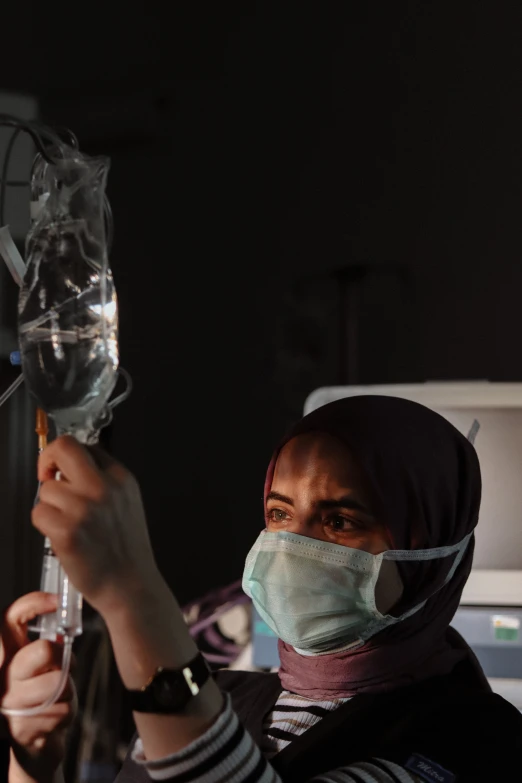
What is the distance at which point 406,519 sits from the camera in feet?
3.61

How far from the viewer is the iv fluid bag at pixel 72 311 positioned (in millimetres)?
737

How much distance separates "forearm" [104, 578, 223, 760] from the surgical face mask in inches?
16.2

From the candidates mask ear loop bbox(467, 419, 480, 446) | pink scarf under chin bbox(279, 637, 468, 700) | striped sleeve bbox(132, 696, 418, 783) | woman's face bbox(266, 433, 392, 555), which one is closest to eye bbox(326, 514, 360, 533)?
woman's face bbox(266, 433, 392, 555)

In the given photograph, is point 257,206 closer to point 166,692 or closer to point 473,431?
point 473,431

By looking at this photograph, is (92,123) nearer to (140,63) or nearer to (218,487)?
(140,63)

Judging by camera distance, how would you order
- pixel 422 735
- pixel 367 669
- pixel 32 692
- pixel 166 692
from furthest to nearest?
pixel 367 669 < pixel 422 735 < pixel 32 692 < pixel 166 692

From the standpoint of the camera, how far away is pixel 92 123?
2.25 metres

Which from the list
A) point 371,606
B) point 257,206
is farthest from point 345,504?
point 257,206

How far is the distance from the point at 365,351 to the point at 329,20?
902 mm

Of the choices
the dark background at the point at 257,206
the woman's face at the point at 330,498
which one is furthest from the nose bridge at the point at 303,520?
the dark background at the point at 257,206

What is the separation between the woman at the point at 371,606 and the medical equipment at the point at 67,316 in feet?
1.12

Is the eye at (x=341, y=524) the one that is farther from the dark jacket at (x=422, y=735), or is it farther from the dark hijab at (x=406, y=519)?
the dark jacket at (x=422, y=735)

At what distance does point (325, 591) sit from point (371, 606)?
0.06 meters

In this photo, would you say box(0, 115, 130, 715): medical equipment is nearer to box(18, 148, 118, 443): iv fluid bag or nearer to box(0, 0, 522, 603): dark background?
box(18, 148, 118, 443): iv fluid bag
